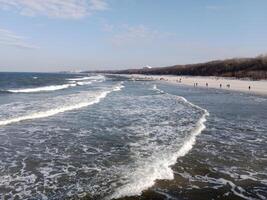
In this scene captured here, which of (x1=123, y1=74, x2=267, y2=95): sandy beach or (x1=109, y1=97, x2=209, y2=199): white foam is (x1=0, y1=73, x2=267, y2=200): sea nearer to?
(x1=109, y1=97, x2=209, y2=199): white foam

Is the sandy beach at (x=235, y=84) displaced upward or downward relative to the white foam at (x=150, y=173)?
downward

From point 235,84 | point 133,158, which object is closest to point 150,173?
point 133,158

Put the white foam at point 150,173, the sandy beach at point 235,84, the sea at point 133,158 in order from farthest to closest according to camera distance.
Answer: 1. the sandy beach at point 235,84
2. the sea at point 133,158
3. the white foam at point 150,173

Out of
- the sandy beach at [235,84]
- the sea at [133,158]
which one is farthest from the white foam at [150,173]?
the sandy beach at [235,84]

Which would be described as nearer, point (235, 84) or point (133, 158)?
point (133, 158)

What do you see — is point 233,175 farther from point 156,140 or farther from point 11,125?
point 11,125

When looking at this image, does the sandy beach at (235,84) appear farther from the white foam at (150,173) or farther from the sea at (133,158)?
the white foam at (150,173)

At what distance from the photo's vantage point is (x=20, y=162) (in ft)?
43.8

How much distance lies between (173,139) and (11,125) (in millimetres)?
9620

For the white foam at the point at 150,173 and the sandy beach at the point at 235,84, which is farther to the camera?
the sandy beach at the point at 235,84

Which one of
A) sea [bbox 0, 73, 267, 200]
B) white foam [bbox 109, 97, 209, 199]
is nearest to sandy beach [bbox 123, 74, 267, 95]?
sea [bbox 0, 73, 267, 200]

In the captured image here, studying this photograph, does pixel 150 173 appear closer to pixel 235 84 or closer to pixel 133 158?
pixel 133 158

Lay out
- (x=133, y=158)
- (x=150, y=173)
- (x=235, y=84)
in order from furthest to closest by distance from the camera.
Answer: (x=235, y=84), (x=133, y=158), (x=150, y=173)

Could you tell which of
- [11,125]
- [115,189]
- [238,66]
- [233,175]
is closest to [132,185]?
[115,189]
